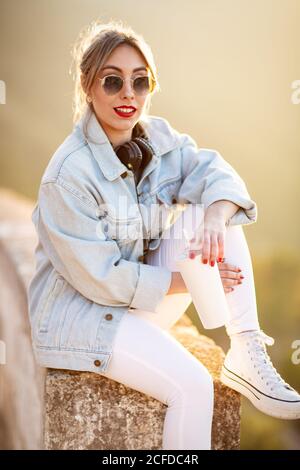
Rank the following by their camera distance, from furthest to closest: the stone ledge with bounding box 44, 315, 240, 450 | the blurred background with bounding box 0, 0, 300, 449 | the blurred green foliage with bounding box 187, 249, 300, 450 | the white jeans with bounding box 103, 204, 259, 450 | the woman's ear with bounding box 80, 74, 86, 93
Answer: the blurred green foliage with bounding box 187, 249, 300, 450 < the blurred background with bounding box 0, 0, 300, 449 < the woman's ear with bounding box 80, 74, 86, 93 < the stone ledge with bounding box 44, 315, 240, 450 < the white jeans with bounding box 103, 204, 259, 450

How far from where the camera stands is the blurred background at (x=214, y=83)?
316cm

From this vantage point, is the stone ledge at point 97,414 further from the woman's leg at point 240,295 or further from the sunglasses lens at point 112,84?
the sunglasses lens at point 112,84

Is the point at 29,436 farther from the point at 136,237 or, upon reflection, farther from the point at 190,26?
the point at 190,26

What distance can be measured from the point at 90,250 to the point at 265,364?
2.01 ft

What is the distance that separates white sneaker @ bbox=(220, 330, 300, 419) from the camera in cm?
179

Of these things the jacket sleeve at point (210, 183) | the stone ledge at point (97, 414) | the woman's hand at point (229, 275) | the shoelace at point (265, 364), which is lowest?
the stone ledge at point (97, 414)

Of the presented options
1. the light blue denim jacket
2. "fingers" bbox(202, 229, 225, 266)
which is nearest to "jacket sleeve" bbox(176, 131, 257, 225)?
the light blue denim jacket

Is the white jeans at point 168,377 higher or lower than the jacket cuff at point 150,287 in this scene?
lower

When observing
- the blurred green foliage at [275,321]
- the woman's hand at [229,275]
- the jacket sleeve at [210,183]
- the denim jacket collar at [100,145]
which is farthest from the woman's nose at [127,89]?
the blurred green foliage at [275,321]

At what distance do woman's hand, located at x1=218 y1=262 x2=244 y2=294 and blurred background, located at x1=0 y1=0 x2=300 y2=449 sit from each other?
0.95m

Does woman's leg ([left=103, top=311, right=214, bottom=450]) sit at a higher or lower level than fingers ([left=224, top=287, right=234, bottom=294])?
lower

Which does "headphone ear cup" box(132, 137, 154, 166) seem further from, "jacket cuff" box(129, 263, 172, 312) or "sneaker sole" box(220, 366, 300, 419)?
"sneaker sole" box(220, 366, 300, 419)

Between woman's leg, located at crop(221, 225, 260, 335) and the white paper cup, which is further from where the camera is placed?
woman's leg, located at crop(221, 225, 260, 335)

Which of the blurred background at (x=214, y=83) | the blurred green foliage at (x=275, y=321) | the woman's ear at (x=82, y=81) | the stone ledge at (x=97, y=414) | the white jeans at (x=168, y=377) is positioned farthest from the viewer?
the blurred green foliage at (x=275, y=321)
